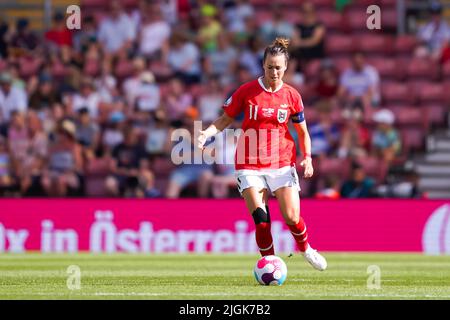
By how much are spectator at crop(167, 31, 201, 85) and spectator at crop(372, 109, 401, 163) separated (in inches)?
155

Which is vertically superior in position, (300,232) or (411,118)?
(411,118)

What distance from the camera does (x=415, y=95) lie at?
2384 cm

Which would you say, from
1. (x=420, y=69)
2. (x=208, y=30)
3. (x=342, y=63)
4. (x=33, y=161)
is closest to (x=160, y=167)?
(x=33, y=161)

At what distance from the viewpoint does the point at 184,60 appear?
2405 centimetres

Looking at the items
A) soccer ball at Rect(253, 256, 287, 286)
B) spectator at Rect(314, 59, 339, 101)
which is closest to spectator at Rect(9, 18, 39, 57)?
spectator at Rect(314, 59, 339, 101)

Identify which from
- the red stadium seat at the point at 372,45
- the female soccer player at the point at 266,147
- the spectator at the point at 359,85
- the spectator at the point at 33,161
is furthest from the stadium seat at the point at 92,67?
the female soccer player at the point at 266,147

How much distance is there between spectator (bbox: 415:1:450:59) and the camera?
2447 cm

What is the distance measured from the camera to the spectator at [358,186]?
21.0m

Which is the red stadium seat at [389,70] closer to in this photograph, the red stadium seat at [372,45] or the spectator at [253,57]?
the red stadium seat at [372,45]

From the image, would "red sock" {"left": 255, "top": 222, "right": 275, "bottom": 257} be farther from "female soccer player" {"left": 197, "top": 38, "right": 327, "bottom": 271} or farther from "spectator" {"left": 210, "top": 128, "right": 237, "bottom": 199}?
"spectator" {"left": 210, "top": 128, "right": 237, "bottom": 199}

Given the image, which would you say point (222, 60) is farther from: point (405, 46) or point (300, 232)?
point (300, 232)

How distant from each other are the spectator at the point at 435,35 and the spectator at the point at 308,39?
2119mm

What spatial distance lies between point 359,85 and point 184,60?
12.0ft
